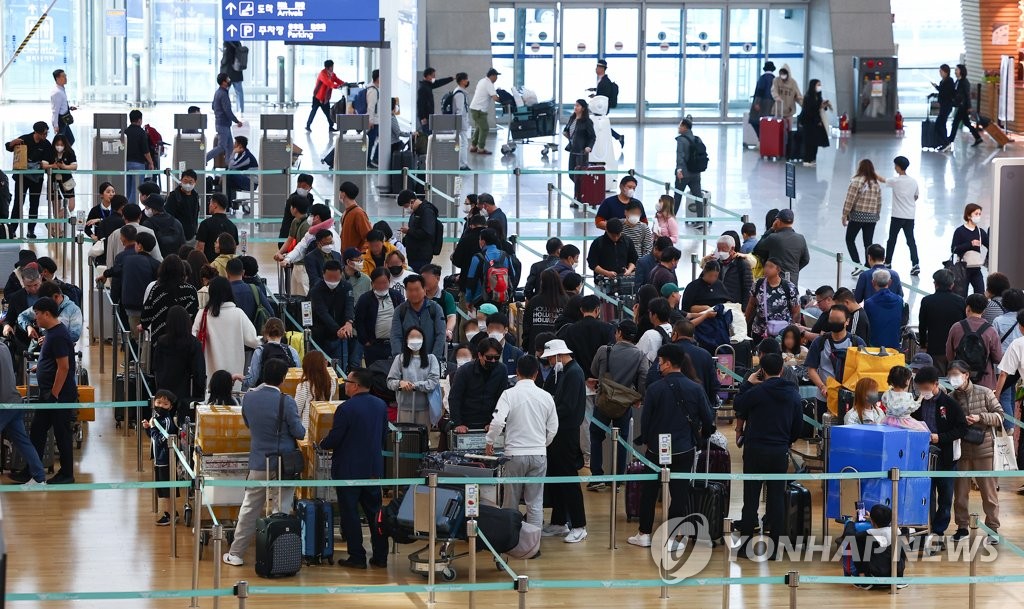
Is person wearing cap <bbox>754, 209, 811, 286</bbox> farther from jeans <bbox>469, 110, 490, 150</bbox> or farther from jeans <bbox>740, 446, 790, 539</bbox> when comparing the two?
jeans <bbox>469, 110, 490, 150</bbox>

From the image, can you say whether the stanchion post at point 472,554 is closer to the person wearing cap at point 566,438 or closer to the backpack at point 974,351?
the person wearing cap at point 566,438

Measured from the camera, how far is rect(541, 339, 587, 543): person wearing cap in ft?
33.3

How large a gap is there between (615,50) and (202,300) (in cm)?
2404

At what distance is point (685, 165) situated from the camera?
21406mm

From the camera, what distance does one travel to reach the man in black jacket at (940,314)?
1269cm

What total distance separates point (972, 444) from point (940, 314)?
2538 mm

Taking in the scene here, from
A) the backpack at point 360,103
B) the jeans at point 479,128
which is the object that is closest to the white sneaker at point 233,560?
the backpack at point 360,103

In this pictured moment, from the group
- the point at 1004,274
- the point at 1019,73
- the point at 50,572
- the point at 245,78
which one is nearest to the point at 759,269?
the point at 1004,274

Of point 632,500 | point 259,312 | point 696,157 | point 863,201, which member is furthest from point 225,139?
point 632,500

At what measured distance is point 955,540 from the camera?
1037 cm

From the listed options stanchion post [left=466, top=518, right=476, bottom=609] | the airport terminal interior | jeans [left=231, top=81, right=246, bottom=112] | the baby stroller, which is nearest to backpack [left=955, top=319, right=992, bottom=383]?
the airport terminal interior

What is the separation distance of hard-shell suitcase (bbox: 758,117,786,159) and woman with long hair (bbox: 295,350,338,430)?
2011 centimetres

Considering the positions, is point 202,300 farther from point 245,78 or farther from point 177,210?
point 245,78

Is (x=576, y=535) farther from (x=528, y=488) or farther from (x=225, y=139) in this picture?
(x=225, y=139)
